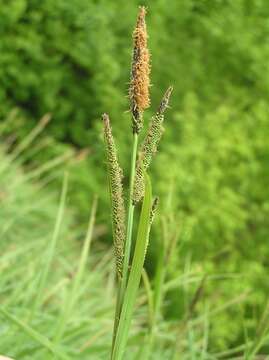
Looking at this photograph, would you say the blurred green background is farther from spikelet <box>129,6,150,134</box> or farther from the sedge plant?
spikelet <box>129,6,150,134</box>

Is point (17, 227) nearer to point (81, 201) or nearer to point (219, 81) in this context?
point (81, 201)

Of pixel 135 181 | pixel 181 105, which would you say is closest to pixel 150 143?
pixel 135 181

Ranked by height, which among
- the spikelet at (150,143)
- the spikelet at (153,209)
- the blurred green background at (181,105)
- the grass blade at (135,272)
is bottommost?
the grass blade at (135,272)

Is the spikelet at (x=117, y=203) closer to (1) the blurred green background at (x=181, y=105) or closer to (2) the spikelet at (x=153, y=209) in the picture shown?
(2) the spikelet at (x=153, y=209)

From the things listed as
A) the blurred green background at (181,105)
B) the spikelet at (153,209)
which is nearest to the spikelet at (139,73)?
the spikelet at (153,209)

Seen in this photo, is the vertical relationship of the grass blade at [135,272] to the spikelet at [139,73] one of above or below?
below

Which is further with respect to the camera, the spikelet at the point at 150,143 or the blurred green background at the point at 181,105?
the blurred green background at the point at 181,105

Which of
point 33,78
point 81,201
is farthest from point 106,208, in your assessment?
point 33,78
